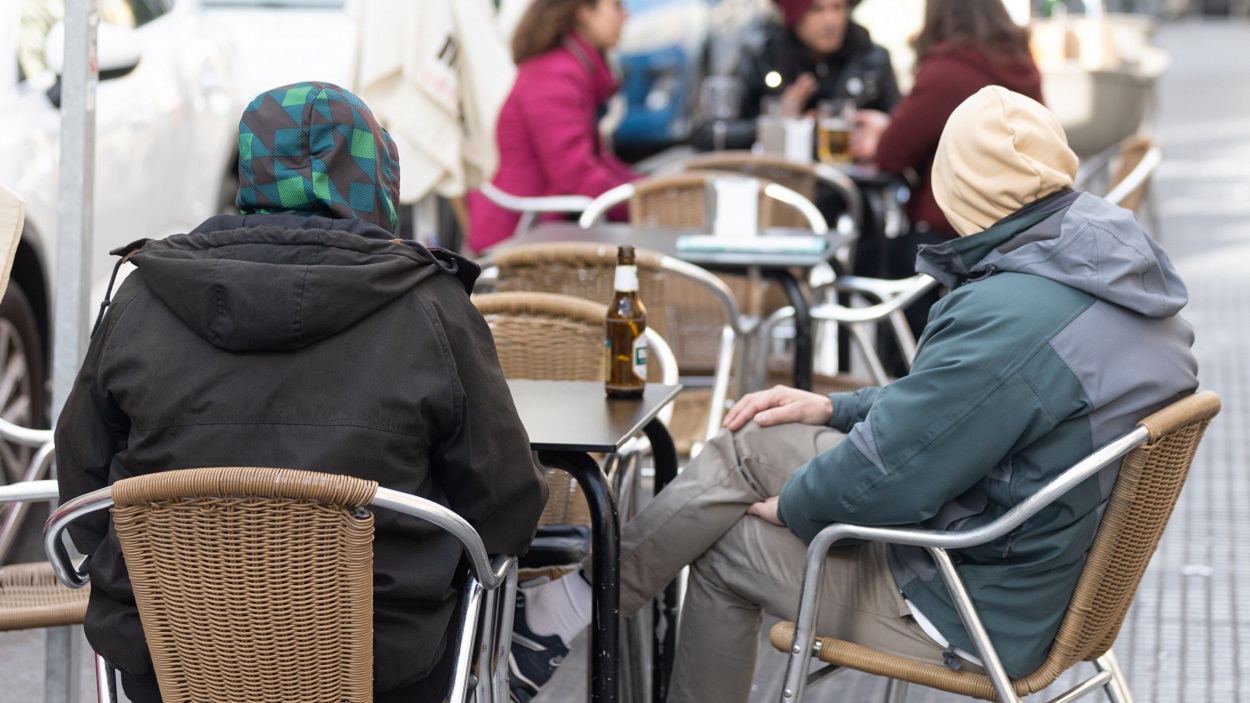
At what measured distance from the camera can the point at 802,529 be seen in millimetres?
2811

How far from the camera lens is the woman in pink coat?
607 centimetres

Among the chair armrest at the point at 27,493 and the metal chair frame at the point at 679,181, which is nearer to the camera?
the chair armrest at the point at 27,493

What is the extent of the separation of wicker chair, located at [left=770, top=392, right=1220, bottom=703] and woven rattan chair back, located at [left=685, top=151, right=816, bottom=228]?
3408 millimetres

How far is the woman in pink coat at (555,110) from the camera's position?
19.9ft

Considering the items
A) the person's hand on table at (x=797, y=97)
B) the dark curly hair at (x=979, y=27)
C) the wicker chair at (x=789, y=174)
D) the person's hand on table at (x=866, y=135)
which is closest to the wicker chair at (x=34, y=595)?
the wicker chair at (x=789, y=174)

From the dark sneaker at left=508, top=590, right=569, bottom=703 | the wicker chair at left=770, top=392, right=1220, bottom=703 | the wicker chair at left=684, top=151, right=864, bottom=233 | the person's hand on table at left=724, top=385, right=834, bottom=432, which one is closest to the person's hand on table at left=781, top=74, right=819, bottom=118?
the wicker chair at left=684, top=151, right=864, bottom=233

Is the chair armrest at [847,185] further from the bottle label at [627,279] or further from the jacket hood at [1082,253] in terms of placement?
the jacket hood at [1082,253]

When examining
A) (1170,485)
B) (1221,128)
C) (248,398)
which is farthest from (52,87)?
(1221,128)

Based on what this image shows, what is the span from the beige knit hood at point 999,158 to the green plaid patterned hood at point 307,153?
3.29ft

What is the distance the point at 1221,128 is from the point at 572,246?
48.8 ft

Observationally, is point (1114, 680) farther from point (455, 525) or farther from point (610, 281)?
point (610, 281)

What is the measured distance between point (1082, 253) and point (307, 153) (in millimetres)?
1225

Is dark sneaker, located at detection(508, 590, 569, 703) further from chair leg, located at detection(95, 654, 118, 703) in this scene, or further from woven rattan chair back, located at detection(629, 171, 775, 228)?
woven rattan chair back, located at detection(629, 171, 775, 228)

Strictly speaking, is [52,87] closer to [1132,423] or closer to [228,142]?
[228,142]
